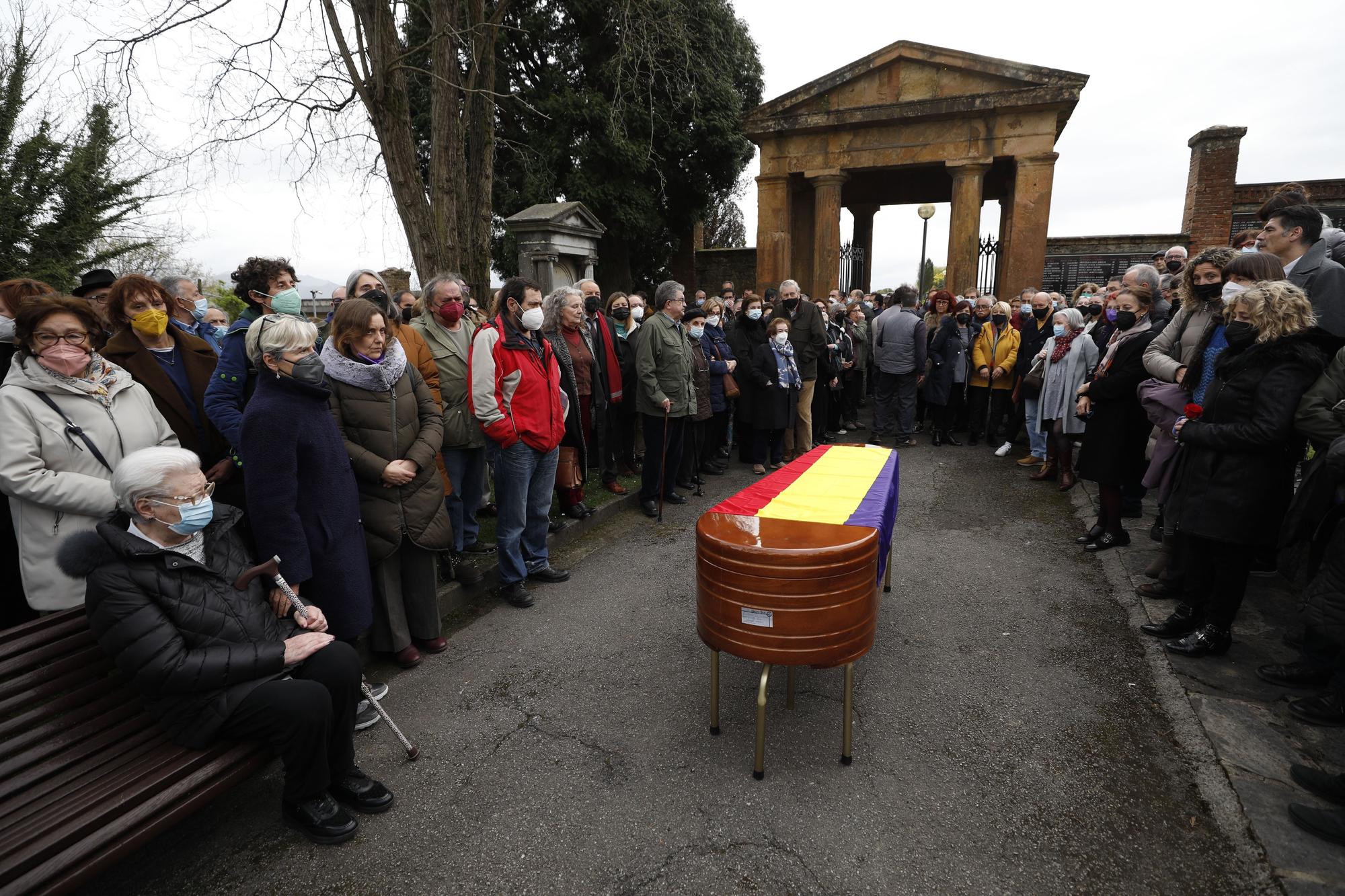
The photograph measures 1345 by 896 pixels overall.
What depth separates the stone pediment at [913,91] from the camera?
555 inches

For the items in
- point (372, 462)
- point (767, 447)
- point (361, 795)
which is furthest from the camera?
point (767, 447)

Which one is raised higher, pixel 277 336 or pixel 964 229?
pixel 964 229

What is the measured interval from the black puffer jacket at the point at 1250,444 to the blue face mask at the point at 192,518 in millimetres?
4777

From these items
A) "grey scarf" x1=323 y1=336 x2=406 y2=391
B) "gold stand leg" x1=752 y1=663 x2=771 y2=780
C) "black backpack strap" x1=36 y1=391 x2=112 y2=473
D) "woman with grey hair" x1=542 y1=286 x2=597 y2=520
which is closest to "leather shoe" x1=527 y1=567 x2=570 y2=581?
"woman with grey hair" x1=542 y1=286 x2=597 y2=520

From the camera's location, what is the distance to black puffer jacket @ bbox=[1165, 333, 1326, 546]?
3.39 m

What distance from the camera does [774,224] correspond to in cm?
1691

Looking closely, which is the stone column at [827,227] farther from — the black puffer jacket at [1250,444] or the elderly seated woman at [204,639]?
the elderly seated woman at [204,639]

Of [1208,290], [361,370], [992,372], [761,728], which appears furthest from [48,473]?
[992,372]

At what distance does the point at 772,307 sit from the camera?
955 centimetres

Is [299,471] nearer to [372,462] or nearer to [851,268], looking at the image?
[372,462]

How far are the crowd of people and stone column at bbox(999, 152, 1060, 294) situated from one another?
30.4 ft

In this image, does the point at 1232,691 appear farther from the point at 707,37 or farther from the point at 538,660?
the point at 707,37

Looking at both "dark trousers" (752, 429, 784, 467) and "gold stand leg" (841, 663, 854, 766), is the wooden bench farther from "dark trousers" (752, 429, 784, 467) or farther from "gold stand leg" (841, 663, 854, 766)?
"dark trousers" (752, 429, 784, 467)

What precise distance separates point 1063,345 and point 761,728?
6344 millimetres
